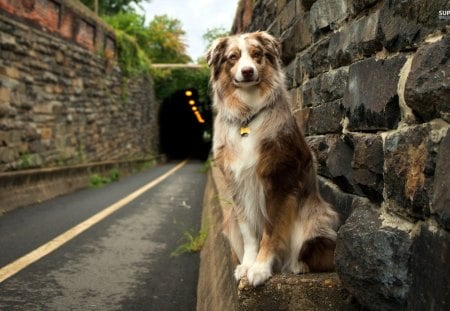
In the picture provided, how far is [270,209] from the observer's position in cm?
303

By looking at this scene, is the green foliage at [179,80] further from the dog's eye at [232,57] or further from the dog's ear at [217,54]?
the dog's eye at [232,57]

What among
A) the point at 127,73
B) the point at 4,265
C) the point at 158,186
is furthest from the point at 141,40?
the point at 4,265

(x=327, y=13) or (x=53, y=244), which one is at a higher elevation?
(x=327, y=13)

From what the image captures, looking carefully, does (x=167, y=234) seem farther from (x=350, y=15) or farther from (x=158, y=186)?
(x=158, y=186)

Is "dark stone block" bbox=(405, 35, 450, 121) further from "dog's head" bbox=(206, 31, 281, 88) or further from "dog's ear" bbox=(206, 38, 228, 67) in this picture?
"dog's ear" bbox=(206, 38, 228, 67)

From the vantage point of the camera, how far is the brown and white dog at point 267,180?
9.83ft

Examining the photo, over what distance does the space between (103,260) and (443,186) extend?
477 cm

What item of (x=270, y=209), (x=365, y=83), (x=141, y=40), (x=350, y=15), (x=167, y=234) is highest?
(x=141, y=40)

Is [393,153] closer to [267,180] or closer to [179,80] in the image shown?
[267,180]

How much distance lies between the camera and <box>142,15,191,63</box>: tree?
36.2 meters

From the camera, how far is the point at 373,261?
2293 millimetres

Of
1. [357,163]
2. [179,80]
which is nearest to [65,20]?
[357,163]

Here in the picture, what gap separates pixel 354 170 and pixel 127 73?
19498mm

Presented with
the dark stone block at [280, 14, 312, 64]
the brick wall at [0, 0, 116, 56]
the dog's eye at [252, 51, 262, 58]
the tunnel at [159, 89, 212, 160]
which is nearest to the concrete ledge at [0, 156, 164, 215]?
the brick wall at [0, 0, 116, 56]
